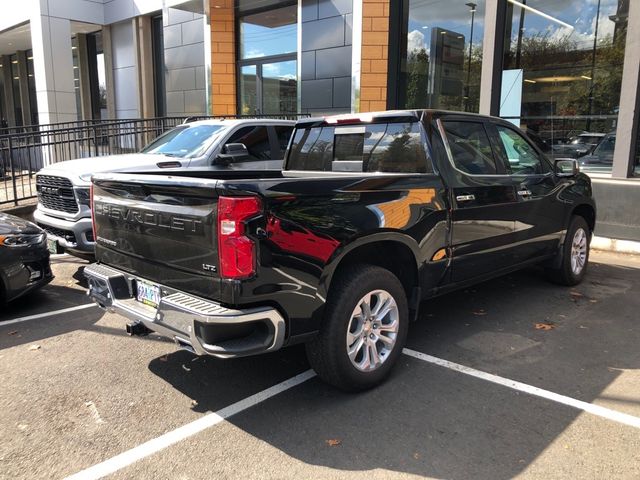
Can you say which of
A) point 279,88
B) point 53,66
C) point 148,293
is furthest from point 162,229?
point 53,66

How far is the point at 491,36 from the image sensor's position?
32.5ft

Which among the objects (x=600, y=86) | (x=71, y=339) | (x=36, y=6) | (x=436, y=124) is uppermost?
(x=36, y=6)

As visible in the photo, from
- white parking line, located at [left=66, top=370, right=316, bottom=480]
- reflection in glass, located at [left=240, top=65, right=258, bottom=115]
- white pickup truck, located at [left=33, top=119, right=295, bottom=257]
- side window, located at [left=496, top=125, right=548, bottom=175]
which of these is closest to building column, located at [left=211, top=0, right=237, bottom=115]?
reflection in glass, located at [left=240, top=65, right=258, bottom=115]

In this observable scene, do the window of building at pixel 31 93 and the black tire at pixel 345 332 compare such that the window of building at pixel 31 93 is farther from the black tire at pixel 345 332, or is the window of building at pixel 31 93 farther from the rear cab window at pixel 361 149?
the black tire at pixel 345 332

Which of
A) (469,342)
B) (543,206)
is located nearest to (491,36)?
(543,206)

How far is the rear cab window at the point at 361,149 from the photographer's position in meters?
4.33

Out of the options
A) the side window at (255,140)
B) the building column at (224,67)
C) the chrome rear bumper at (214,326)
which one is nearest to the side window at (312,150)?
the chrome rear bumper at (214,326)

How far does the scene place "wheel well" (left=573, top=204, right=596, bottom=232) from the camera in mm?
6271

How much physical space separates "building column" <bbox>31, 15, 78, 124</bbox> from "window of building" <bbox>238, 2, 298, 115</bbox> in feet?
20.4

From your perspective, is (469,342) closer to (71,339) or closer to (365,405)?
(365,405)

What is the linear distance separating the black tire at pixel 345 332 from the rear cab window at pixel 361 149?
3.45 ft

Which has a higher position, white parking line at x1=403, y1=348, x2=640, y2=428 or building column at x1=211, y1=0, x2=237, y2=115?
building column at x1=211, y1=0, x2=237, y2=115

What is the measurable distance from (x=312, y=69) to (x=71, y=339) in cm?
962

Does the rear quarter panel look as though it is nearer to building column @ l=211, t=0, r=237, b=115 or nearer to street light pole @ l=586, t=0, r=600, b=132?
street light pole @ l=586, t=0, r=600, b=132
